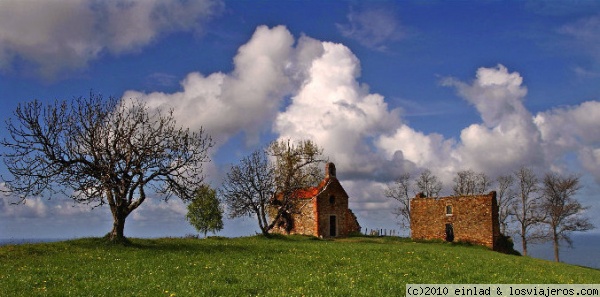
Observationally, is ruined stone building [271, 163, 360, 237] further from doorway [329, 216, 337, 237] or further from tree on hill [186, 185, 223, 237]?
tree on hill [186, 185, 223, 237]

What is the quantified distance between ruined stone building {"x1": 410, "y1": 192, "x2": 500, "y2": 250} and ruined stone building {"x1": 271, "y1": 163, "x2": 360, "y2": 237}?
32.7 feet

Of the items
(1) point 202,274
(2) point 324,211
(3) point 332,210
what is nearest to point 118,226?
(1) point 202,274

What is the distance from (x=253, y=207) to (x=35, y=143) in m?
29.4

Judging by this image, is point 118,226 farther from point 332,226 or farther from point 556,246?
point 556,246

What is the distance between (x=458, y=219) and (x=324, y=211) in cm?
1812

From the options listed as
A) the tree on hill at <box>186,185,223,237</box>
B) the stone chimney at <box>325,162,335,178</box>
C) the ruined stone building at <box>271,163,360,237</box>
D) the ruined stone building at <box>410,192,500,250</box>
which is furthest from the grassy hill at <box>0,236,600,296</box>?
the tree on hill at <box>186,185,223,237</box>

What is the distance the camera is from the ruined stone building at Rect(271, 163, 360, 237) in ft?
221

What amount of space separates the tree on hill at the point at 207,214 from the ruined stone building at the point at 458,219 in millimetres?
31414

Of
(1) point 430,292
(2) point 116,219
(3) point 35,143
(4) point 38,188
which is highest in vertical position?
(3) point 35,143

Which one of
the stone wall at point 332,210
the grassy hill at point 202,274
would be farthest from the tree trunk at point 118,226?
the stone wall at point 332,210

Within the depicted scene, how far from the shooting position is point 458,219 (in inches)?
2517

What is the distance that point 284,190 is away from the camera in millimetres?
63562

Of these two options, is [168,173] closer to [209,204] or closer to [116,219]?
[116,219]

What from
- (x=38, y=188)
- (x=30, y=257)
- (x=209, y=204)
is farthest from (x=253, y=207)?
(x=30, y=257)
